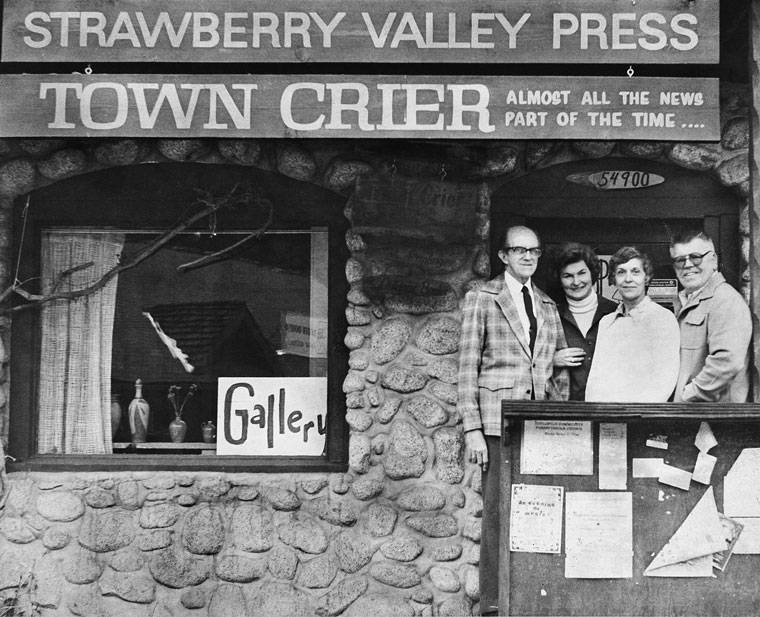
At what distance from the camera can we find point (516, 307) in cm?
548

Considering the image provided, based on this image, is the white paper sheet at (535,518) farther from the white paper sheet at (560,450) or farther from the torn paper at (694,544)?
the torn paper at (694,544)

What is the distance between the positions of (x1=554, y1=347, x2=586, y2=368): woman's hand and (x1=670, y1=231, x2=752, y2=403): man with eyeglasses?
61 centimetres

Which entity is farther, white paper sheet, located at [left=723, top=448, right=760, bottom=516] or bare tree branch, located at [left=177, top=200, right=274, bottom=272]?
bare tree branch, located at [left=177, top=200, right=274, bottom=272]

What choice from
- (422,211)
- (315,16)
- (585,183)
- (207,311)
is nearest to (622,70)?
(585,183)

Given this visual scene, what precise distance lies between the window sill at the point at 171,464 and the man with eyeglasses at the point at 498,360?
1.09m

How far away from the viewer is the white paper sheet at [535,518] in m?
4.21

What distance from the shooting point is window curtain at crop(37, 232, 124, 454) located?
6.09 m

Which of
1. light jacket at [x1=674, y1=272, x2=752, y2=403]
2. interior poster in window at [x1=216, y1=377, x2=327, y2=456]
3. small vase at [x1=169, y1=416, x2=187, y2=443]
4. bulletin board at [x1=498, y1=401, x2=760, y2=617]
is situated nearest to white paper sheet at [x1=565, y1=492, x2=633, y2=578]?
bulletin board at [x1=498, y1=401, x2=760, y2=617]

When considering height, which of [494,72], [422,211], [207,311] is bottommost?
[207,311]

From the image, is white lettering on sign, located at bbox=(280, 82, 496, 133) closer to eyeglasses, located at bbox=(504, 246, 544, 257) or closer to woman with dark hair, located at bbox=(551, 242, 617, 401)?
eyeglasses, located at bbox=(504, 246, 544, 257)

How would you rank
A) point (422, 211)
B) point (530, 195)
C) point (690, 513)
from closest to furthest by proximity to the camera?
point (690, 513)
point (422, 211)
point (530, 195)

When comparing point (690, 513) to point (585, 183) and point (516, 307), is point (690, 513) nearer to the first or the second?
point (516, 307)

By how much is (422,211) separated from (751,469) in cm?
242

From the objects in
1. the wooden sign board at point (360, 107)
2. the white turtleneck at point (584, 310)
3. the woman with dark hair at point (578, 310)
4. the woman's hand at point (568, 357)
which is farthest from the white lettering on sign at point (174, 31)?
the woman's hand at point (568, 357)
